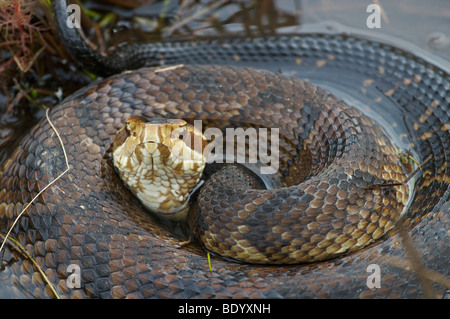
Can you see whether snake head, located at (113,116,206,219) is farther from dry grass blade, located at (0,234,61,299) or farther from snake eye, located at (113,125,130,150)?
dry grass blade, located at (0,234,61,299)

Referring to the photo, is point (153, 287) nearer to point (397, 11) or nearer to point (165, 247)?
point (165, 247)

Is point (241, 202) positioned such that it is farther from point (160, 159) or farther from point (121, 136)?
point (121, 136)

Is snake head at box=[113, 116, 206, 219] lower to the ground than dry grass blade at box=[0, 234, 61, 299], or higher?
higher

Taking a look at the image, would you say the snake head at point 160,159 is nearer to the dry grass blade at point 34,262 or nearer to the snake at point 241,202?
the snake at point 241,202

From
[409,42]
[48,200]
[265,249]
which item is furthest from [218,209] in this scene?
[409,42]

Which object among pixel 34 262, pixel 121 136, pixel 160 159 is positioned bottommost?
pixel 34 262

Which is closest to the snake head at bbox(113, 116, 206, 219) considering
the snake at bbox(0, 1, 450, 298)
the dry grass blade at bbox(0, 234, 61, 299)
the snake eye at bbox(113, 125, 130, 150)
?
the snake eye at bbox(113, 125, 130, 150)

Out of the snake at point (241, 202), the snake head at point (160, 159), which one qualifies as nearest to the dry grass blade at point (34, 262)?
the snake at point (241, 202)

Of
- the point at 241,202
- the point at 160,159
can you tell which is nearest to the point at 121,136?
the point at 160,159
